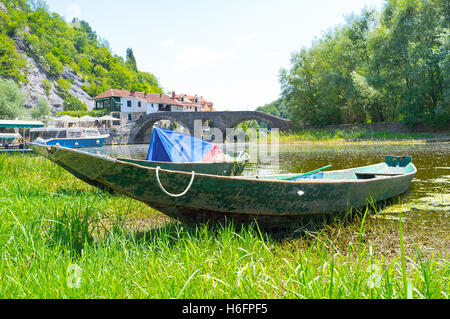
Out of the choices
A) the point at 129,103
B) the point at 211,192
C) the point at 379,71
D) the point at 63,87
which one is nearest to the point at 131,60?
the point at 63,87

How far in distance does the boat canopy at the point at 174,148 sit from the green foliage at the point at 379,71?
20.3m

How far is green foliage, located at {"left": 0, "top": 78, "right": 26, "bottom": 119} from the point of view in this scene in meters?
33.3

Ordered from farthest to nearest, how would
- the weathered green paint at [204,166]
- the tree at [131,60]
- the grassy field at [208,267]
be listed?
the tree at [131,60] < the weathered green paint at [204,166] < the grassy field at [208,267]

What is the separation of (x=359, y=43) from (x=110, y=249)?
32616 mm

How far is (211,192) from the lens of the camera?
2928 mm

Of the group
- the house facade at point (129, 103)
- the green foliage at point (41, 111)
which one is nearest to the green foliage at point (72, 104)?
the house facade at point (129, 103)

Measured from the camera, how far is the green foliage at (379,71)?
22594 millimetres

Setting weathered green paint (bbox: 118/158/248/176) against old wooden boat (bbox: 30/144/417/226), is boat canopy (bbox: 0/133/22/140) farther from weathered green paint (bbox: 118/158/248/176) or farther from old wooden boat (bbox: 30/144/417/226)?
old wooden boat (bbox: 30/144/417/226)

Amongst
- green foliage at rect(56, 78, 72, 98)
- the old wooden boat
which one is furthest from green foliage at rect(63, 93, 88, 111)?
the old wooden boat

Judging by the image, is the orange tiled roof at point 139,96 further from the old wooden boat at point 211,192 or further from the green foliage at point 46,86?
the old wooden boat at point 211,192

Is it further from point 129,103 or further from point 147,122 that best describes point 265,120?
point 129,103

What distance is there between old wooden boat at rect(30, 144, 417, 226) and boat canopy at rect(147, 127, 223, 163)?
139 inches

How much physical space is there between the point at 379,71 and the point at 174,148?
26930 millimetres
